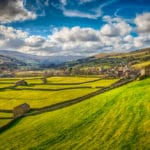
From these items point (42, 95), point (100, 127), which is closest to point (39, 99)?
point (42, 95)

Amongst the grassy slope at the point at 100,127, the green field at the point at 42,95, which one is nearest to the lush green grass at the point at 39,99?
the green field at the point at 42,95

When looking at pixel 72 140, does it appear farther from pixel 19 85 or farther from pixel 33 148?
pixel 19 85

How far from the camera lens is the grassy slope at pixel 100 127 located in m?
22.3

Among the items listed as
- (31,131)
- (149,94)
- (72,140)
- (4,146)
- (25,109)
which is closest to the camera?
(72,140)

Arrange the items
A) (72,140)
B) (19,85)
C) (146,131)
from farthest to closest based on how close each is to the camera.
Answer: (19,85), (72,140), (146,131)

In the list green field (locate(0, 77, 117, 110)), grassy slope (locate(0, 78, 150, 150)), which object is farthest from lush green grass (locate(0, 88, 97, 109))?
grassy slope (locate(0, 78, 150, 150))

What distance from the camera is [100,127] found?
1023 inches

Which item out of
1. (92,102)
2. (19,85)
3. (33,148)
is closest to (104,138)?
(33,148)

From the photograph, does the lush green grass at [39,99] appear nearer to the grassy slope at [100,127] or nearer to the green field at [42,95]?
the green field at [42,95]

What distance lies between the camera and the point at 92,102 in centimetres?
3484

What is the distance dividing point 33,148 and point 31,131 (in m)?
6.39

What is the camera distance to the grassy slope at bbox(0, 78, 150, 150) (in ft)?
73.3

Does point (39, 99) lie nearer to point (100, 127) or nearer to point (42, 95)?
point (42, 95)

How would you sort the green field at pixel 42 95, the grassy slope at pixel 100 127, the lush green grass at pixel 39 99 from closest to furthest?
the grassy slope at pixel 100 127, the lush green grass at pixel 39 99, the green field at pixel 42 95
